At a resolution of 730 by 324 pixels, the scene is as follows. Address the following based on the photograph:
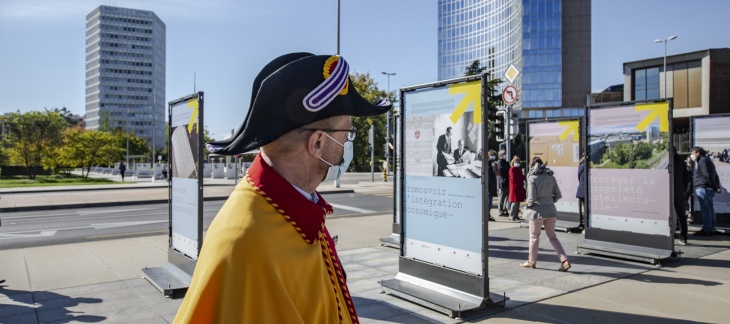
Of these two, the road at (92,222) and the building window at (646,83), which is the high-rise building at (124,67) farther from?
the road at (92,222)

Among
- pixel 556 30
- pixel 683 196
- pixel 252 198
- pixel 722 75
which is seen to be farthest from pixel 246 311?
pixel 556 30

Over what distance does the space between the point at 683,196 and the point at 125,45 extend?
558 feet

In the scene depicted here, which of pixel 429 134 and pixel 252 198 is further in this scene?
pixel 429 134

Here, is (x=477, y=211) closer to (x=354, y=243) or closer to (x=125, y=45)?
(x=354, y=243)

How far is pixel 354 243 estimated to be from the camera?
1039 cm

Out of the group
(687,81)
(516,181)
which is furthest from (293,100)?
(687,81)

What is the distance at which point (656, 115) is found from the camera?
28.7ft

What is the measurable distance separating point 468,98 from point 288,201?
464 centimetres

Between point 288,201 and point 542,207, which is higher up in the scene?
point 288,201

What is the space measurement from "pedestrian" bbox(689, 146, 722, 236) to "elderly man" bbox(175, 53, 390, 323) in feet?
38.5

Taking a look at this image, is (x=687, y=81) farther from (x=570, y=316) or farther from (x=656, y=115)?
(x=570, y=316)

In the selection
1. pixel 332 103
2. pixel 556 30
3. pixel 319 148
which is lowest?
pixel 319 148

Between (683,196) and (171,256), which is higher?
(683,196)

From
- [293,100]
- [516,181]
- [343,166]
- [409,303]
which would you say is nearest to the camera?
[293,100]
